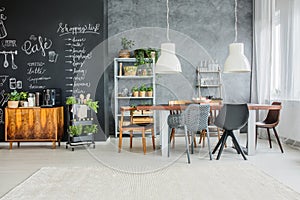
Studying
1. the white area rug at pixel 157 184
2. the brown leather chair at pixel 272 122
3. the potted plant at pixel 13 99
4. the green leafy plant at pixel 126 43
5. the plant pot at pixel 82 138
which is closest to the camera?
the white area rug at pixel 157 184

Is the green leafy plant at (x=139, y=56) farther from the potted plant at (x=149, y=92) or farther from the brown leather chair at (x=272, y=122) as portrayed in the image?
the brown leather chair at (x=272, y=122)

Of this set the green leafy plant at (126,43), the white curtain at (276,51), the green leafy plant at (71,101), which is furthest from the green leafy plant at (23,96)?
the white curtain at (276,51)

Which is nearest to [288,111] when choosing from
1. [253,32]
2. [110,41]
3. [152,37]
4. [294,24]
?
[294,24]

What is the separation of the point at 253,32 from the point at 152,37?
2.19 m

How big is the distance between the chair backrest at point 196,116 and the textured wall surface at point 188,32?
289 centimetres

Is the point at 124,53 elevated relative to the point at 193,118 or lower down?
elevated

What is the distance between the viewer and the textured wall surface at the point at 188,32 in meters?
7.76

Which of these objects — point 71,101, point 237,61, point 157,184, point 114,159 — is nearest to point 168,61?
point 237,61

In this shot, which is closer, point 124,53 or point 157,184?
point 157,184

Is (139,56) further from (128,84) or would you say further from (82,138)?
(82,138)

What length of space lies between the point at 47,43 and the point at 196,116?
10.6ft

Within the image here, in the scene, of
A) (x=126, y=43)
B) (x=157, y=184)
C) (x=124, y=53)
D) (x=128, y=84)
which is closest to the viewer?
(x=157, y=184)

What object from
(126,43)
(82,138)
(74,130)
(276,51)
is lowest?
(82,138)

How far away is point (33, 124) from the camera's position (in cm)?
596
